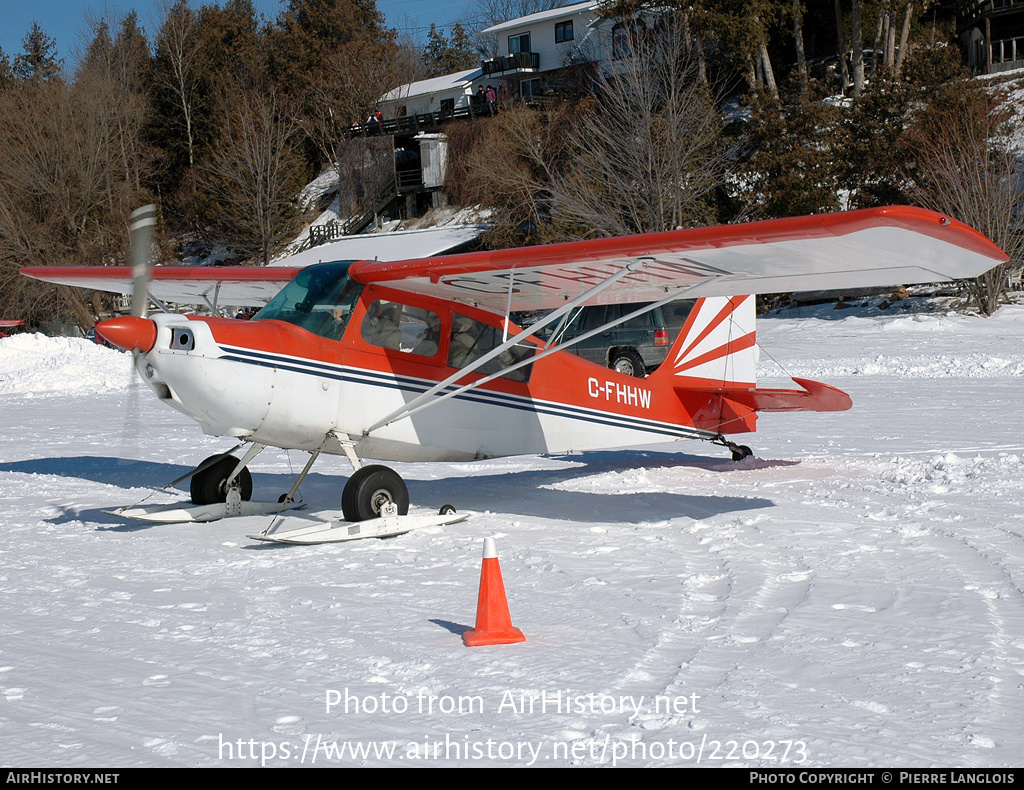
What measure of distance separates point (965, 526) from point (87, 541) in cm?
627

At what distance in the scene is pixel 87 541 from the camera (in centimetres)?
681

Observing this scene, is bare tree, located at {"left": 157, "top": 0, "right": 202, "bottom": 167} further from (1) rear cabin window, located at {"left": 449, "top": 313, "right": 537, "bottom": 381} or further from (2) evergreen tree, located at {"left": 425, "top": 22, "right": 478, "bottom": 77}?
(1) rear cabin window, located at {"left": 449, "top": 313, "right": 537, "bottom": 381}

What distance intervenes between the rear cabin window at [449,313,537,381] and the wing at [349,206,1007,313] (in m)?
0.23

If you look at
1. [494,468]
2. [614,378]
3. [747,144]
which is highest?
[747,144]

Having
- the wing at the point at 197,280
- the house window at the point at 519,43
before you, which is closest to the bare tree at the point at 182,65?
the house window at the point at 519,43

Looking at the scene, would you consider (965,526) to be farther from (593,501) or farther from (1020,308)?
(1020,308)

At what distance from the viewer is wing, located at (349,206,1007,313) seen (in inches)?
217

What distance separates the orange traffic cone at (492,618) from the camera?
4.25 metres

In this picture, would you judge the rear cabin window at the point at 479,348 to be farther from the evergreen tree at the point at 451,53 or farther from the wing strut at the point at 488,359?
the evergreen tree at the point at 451,53

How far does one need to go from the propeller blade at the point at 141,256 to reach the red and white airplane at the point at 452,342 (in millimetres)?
443

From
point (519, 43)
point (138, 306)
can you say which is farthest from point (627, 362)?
point (519, 43)

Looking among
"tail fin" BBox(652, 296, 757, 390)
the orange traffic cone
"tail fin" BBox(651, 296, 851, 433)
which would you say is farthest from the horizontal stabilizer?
the orange traffic cone

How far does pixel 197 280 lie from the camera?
9.34 metres

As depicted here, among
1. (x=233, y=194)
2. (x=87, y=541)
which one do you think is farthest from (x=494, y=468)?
(x=233, y=194)
